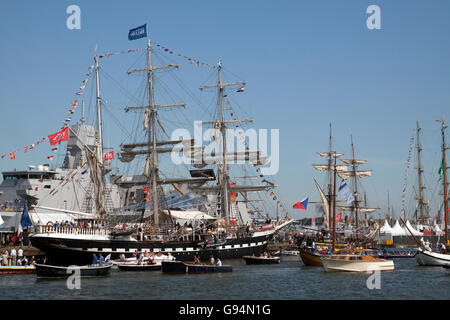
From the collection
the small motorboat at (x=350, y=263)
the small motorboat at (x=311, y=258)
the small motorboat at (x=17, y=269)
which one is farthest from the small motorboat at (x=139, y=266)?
the small motorboat at (x=311, y=258)

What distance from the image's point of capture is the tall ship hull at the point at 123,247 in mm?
56375

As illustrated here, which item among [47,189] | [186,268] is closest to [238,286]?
[186,268]

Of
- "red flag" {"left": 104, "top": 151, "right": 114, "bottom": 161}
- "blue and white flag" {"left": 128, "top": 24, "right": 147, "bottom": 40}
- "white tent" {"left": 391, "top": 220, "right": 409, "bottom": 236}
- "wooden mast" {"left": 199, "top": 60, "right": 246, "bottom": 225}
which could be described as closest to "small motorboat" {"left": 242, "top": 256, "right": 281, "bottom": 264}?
"wooden mast" {"left": 199, "top": 60, "right": 246, "bottom": 225}

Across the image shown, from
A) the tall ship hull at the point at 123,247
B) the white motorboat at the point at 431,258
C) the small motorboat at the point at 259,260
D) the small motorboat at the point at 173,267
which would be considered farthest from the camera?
the small motorboat at the point at 259,260

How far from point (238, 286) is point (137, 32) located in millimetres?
38306

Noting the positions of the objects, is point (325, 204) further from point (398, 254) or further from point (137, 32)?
point (137, 32)

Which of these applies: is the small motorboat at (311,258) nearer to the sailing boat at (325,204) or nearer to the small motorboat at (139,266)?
the sailing boat at (325,204)

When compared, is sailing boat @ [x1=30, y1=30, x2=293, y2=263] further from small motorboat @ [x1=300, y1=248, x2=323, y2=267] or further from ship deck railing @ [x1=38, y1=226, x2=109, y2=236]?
small motorboat @ [x1=300, y1=248, x2=323, y2=267]

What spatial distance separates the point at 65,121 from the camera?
64.0m

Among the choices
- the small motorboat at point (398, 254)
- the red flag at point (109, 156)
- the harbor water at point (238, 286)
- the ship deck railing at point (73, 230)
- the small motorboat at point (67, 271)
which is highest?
the red flag at point (109, 156)

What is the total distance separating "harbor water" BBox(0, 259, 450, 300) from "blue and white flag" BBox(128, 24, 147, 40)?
1184 inches

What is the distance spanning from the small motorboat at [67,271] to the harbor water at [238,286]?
728 mm
